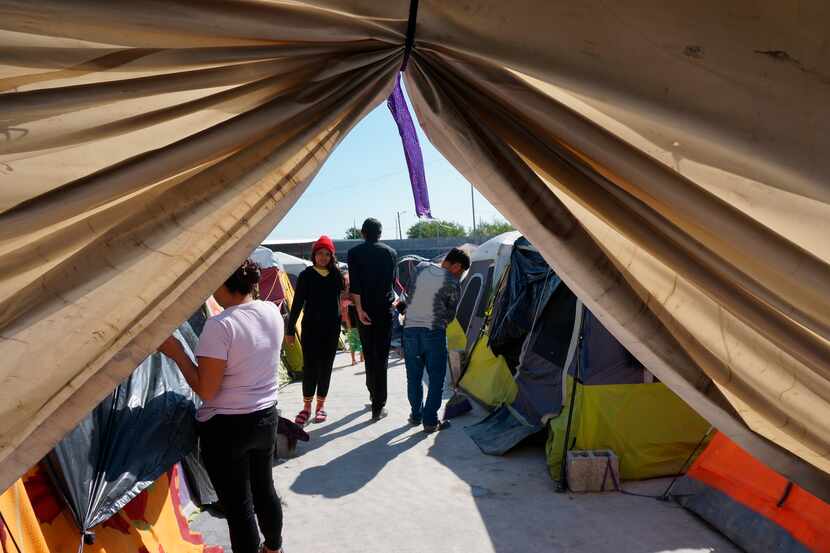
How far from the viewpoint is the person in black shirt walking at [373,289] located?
5621mm

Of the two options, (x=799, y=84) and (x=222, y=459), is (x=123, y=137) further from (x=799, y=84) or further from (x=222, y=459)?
(x=222, y=459)

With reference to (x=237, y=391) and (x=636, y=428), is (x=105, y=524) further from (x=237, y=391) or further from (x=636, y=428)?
(x=636, y=428)

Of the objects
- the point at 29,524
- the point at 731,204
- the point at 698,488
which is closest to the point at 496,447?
the point at 698,488

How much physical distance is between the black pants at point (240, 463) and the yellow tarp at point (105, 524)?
43 centimetres

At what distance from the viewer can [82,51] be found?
3.94ft

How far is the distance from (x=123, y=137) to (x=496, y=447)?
14.5 feet

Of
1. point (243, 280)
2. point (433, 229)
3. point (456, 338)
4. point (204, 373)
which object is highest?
point (243, 280)

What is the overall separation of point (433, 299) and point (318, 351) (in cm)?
124

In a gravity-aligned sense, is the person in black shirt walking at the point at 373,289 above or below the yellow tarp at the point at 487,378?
above

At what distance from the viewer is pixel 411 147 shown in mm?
1933

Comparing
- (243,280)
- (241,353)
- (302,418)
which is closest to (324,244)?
(302,418)

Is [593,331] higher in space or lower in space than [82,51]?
lower

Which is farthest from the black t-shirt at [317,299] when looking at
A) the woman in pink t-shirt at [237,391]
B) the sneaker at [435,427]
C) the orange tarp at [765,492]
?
the orange tarp at [765,492]

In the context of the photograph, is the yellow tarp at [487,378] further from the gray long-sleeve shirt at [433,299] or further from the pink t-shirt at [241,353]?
the pink t-shirt at [241,353]
